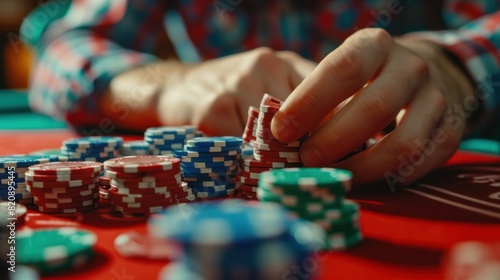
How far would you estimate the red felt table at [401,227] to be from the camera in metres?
0.75

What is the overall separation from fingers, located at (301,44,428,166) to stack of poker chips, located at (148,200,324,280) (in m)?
A: 0.58

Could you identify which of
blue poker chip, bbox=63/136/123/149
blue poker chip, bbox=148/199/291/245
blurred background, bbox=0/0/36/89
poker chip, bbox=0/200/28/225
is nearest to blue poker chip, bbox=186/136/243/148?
blue poker chip, bbox=63/136/123/149

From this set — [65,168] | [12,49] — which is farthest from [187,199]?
[12,49]

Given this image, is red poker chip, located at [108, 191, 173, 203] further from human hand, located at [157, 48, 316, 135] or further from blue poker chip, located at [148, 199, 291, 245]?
human hand, located at [157, 48, 316, 135]

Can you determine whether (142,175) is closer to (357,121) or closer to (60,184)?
(60,184)

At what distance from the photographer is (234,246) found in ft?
1.82

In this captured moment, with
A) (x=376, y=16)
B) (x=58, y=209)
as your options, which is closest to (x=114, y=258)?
(x=58, y=209)

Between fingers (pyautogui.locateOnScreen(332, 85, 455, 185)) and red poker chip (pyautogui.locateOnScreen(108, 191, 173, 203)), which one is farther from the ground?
fingers (pyautogui.locateOnScreen(332, 85, 455, 185))

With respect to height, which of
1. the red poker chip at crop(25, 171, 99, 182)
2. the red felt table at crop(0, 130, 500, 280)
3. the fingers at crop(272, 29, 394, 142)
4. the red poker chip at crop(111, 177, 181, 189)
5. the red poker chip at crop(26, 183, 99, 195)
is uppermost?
the fingers at crop(272, 29, 394, 142)

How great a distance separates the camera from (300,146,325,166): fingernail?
1169 mm

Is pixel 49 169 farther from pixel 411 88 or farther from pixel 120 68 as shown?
pixel 120 68

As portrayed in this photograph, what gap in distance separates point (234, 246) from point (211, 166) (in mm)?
714

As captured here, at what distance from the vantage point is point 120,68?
2.50 metres

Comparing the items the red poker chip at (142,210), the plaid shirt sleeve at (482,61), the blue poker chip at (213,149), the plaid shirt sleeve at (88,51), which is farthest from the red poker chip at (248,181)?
the plaid shirt sleeve at (88,51)
